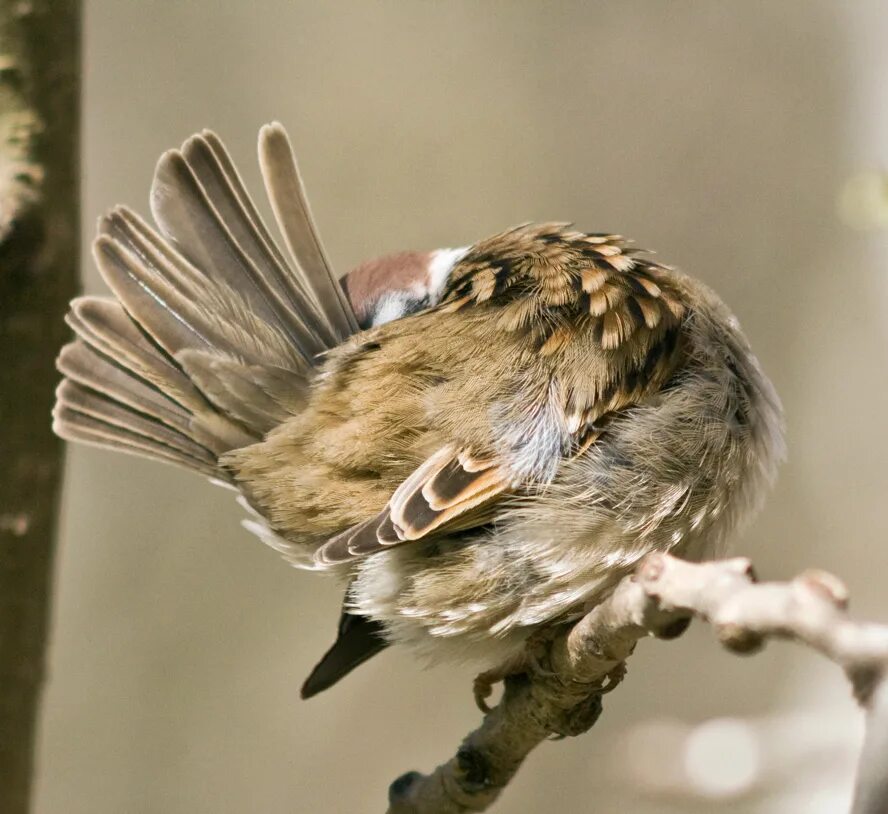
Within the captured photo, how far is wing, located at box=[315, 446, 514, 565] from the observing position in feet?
7.76

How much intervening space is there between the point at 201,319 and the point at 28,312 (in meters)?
0.39

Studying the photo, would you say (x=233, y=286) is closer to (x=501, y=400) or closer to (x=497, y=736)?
(x=501, y=400)

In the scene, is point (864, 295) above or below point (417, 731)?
above

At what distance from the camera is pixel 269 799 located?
5.77 m

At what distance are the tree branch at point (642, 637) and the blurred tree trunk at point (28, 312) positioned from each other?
0.84 m

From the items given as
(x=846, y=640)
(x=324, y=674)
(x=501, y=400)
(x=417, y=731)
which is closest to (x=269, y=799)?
(x=417, y=731)

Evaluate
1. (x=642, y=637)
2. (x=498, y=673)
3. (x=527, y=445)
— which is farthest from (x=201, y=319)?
(x=642, y=637)

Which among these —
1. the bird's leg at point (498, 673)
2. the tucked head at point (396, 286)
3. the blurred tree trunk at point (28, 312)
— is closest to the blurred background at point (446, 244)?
the bird's leg at point (498, 673)

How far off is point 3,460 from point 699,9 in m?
4.93

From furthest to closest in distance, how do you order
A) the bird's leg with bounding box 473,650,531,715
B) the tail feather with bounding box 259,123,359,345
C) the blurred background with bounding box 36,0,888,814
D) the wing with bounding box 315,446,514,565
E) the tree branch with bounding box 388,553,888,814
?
the blurred background with bounding box 36,0,888,814 < the tail feather with bounding box 259,123,359,345 < the bird's leg with bounding box 473,650,531,715 < the wing with bounding box 315,446,514,565 < the tree branch with bounding box 388,553,888,814

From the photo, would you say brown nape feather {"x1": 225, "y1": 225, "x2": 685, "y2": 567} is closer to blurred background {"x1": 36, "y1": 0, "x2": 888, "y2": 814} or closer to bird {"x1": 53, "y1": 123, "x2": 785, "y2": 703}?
bird {"x1": 53, "y1": 123, "x2": 785, "y2": 703}

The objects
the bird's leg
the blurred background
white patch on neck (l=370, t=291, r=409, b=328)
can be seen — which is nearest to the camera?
the bird's leg

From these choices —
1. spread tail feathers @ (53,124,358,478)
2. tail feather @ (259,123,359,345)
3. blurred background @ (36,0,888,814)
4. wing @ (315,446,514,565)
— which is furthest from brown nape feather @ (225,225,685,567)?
blurred background @ (36,0,888,814)

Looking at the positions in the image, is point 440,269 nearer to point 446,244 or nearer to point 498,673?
point 498,673
